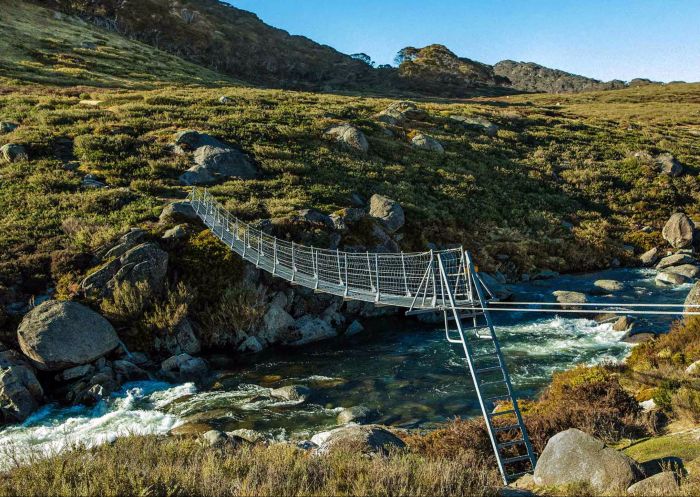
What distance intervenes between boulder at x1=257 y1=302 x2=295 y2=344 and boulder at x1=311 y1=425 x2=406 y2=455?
7.78 metres

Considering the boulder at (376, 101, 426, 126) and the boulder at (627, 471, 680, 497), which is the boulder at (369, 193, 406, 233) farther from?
the boulder at (376, 101, 426, 126)

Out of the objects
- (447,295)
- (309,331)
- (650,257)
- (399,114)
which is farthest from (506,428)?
(399,114)

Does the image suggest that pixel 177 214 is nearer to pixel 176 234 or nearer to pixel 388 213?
pixel 176 234

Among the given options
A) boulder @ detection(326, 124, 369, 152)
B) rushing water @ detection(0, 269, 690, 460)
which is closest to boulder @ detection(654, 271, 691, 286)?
rushing water @ detection(0, 269, 690, 460)

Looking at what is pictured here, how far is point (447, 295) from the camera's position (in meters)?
9.60

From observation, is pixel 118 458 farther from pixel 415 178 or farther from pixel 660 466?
pixel 415 178

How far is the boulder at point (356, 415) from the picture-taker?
1037cm

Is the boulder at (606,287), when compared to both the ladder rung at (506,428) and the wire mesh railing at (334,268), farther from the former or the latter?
the ladder rung at (506,428)

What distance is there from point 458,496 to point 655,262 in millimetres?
25079

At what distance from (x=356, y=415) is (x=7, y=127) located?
95.3 feet

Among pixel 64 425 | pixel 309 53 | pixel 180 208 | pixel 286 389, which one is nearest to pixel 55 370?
pixel 64 425

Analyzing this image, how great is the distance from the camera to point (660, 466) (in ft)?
18.7

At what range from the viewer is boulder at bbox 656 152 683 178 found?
3620 centimetres

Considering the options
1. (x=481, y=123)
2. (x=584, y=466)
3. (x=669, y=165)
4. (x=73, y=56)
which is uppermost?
(x=73, y=56)
